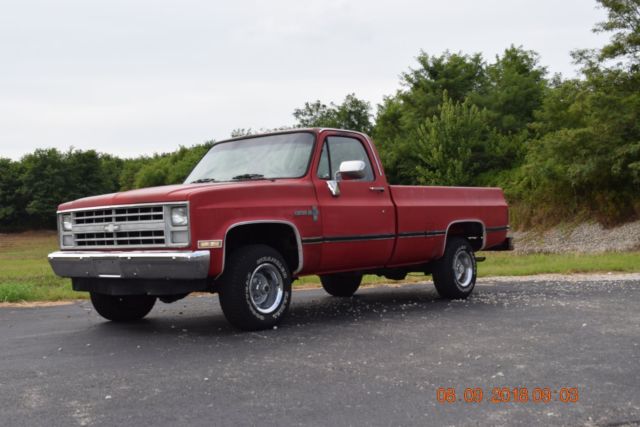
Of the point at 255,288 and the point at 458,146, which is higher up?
the point at 458,146

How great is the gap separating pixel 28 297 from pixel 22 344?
5093 millimetres

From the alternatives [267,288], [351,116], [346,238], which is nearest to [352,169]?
[346,238]

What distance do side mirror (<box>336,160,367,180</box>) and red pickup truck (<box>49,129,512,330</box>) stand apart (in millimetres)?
12

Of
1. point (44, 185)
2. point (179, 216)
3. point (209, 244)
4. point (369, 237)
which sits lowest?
point (369, 237)

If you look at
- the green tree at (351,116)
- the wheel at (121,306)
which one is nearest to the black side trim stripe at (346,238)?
the wheel at (121,306)

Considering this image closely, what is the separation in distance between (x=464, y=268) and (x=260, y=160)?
3623 mm

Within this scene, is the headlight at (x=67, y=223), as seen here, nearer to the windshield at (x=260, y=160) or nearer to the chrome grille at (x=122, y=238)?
the chrome grille at (x=122, y=238)

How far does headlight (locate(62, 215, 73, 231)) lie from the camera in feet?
25.0

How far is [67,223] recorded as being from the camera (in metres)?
7.70

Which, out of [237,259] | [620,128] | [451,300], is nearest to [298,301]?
[451,300]

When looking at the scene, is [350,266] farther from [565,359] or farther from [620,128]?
[620,128]

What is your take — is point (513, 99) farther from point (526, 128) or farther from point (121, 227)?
point (121, 227)

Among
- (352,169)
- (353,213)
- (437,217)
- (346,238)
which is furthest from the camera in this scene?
(437,217)

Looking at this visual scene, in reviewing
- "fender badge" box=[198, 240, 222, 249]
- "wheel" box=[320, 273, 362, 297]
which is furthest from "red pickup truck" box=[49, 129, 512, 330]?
"wheel" box=[320, 273, 362, 297]
